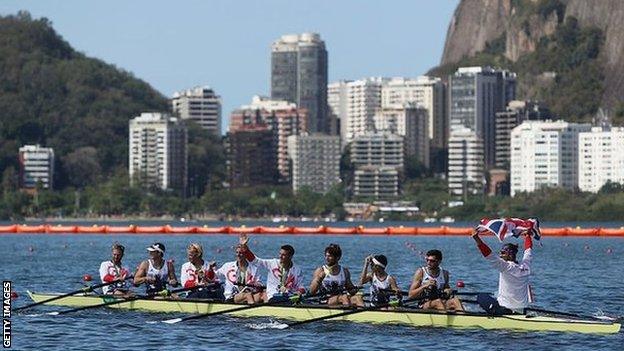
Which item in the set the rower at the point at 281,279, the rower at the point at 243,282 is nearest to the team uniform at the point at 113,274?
the rower at the point at 243,282

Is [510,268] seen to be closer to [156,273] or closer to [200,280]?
[200,280]

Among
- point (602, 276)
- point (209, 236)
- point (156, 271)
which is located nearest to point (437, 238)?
point (209, 236)

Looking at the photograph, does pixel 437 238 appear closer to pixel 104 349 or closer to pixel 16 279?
pixel 16 279

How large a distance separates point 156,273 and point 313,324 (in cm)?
463

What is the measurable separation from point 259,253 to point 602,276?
2949cm

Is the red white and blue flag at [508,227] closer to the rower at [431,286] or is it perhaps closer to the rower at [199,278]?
the rower at [431,286]

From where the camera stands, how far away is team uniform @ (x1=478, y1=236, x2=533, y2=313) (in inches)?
1487

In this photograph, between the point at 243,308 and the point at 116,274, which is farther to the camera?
the point at 116,274

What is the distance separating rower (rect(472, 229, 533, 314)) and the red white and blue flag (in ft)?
0.53

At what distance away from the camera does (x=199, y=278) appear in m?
43.1

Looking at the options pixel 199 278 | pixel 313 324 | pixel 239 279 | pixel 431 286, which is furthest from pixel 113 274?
pixel 431 286

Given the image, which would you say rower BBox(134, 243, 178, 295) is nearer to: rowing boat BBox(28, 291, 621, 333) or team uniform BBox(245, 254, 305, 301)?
rowing boat BBox(28, 291, 621, 333)

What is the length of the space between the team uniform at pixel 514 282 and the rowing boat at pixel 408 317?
303 mm

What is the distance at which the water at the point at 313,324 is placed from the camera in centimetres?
3819
